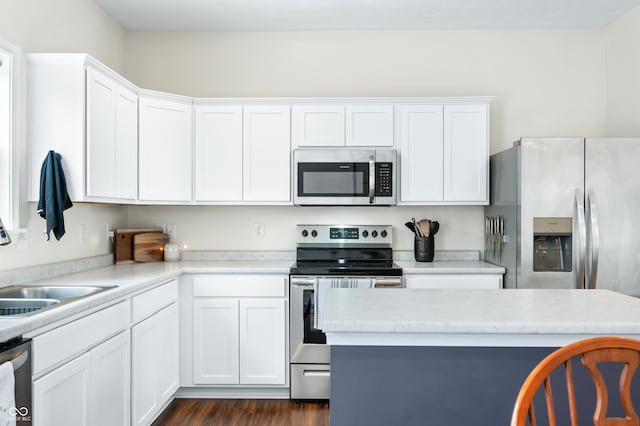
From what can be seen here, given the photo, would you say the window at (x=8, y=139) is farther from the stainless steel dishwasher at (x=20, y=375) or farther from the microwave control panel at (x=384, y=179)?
the microwave control panel at (x=384, y=179)

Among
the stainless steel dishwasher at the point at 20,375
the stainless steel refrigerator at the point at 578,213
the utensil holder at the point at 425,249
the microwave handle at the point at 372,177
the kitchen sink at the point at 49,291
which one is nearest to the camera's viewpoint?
the stainless steel dishwasher at the point at 20,375

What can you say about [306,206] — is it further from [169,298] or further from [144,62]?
[144,62]

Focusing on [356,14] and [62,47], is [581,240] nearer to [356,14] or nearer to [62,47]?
[356,14]

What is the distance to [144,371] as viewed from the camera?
265 cm

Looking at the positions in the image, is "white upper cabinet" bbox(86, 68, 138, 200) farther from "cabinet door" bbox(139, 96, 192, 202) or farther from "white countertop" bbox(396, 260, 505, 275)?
"white countertop" bbox(396, 260, 505, 275)

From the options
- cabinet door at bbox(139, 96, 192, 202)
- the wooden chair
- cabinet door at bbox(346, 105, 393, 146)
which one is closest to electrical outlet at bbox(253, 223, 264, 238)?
cabinet door at bbox(139, 96, 192, 202)

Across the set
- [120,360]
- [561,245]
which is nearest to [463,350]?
[120,360]

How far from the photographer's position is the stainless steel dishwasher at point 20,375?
147 centimetres

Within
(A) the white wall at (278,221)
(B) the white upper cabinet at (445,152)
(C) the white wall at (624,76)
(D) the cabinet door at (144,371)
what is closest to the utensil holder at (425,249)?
(A) the white wall at (278,221)

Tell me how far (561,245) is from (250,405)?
7.68 ft

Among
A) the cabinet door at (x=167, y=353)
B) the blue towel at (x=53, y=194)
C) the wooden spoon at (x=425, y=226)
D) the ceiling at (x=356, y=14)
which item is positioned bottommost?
the cabinet door at (x=167, y=353)

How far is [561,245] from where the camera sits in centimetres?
309

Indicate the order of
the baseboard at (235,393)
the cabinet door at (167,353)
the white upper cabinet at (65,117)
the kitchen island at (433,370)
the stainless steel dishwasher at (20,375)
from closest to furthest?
the stainless steel dishwasher at (20,375)
the kitchen island at (433,370)
the white upper cabinet at (65,117)
the cabinet door at (167,353)
the baseboard at (235,393)

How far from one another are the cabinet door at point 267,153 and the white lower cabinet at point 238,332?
71 cm
